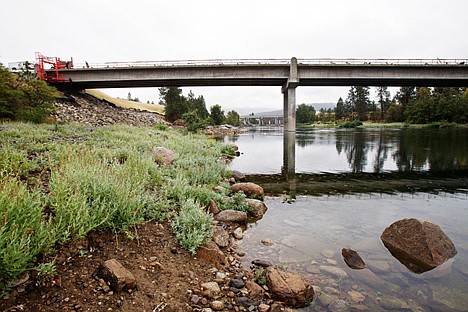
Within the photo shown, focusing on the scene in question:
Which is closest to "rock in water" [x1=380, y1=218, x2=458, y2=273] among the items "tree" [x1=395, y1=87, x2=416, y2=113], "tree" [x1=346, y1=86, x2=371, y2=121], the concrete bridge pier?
the concrete bridge pier

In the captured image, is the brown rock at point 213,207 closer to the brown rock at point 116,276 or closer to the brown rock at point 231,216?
the brown rock at point 231,216

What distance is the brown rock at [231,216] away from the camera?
6656 mm

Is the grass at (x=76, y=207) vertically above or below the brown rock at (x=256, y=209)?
above

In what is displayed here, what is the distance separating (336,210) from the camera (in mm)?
8203

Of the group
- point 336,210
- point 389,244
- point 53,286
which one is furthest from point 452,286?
point 53,286

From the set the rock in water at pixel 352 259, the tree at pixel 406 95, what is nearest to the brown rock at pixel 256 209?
the rock in water at pixel 352 259

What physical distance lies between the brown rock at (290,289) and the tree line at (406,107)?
76.4 meters

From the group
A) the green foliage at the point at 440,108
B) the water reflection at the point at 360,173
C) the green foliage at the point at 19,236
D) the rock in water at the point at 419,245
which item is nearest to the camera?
the green foliage at the point at 19,236

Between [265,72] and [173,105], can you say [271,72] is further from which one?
[173,105]

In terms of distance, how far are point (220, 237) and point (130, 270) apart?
219 cm

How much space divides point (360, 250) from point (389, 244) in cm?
78

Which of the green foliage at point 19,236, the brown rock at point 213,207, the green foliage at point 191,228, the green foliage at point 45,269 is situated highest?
the green foliage at point 19,236

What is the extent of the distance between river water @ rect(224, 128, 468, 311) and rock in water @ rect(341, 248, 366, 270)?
0.35 feet

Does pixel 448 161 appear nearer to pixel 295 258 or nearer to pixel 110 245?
pixel 295 258
